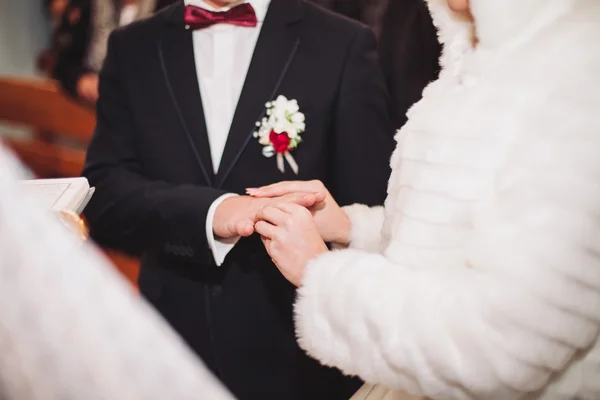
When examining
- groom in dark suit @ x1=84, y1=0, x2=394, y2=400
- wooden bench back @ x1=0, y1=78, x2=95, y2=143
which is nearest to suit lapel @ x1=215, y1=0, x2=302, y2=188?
groom in dark suit @ x1=84, y1=0, x2=394, y2=400

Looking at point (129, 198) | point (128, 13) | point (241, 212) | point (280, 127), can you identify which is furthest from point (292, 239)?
point (128, 13)

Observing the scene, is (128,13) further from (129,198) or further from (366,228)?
(366,228)

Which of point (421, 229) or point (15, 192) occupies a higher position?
point (15, 192)

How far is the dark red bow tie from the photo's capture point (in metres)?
1.01

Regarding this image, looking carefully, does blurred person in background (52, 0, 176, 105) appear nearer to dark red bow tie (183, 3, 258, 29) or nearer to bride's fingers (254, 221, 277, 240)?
dark red bow tie (183, 3, 258, 29)

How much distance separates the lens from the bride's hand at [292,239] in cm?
81

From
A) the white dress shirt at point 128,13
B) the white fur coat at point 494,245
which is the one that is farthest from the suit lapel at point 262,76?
the white dress shirt at point 128,13

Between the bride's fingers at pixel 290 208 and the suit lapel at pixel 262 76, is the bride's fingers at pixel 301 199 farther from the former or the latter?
the suit lapel at pixel 262 76

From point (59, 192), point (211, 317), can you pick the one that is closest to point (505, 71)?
point (59, 192)

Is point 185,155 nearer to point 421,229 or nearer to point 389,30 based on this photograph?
point 421,229

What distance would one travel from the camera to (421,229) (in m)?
0.68

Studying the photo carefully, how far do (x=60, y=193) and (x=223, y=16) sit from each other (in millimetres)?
459

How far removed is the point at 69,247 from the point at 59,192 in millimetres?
367

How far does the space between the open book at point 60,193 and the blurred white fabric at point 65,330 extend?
0.27 m
